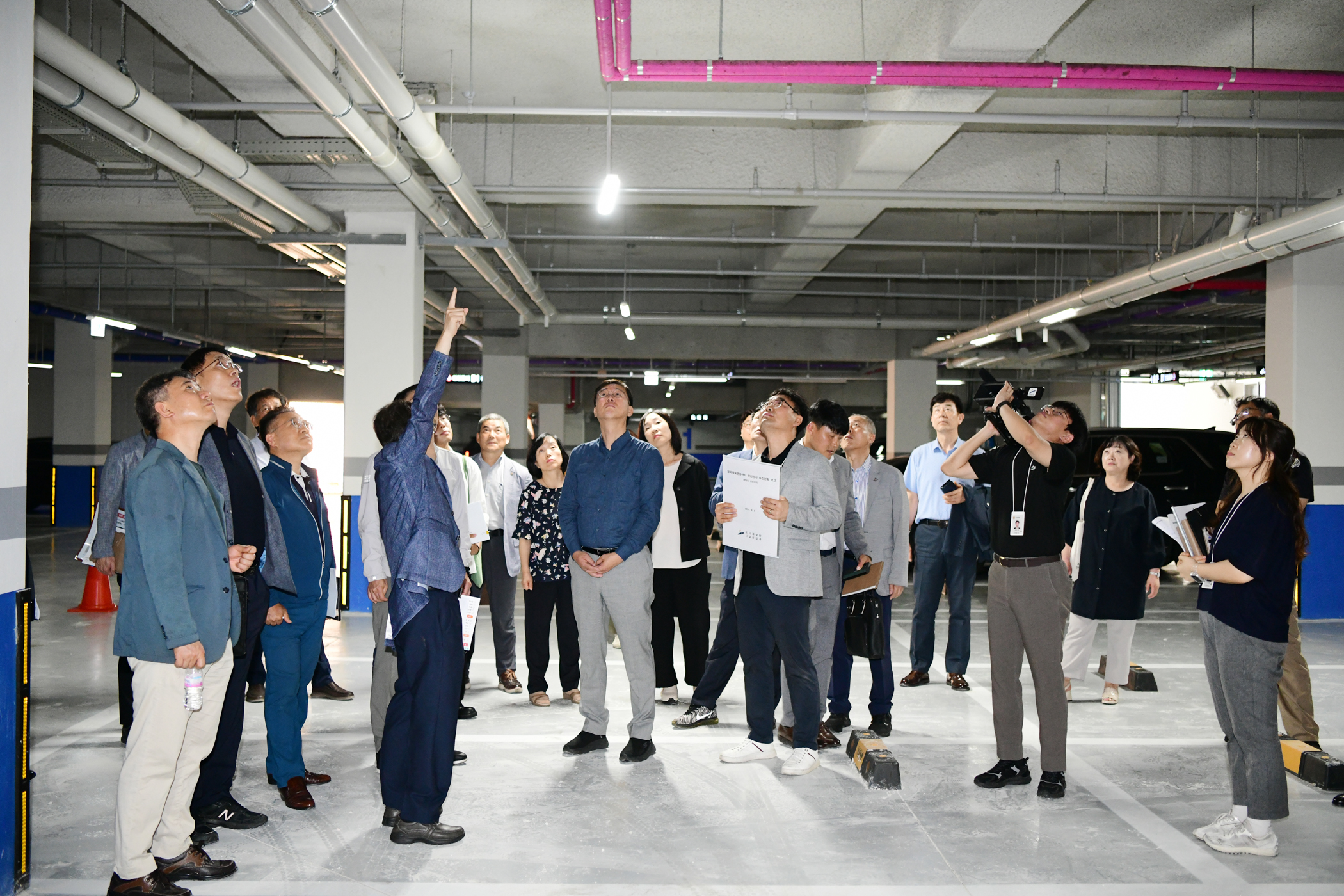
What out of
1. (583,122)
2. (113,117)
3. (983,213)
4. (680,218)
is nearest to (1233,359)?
(983,213)

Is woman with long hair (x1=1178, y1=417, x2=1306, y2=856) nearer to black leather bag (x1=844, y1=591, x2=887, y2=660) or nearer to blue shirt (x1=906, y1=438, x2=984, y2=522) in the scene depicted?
black leather bag (x1=844, y1=591, x2=887, y2=660)

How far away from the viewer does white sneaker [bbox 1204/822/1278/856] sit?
2.94 m

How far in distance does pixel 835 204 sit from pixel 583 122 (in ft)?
7.18

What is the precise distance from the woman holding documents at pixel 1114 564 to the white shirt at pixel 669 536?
1.93 m

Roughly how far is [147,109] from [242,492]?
2704mm

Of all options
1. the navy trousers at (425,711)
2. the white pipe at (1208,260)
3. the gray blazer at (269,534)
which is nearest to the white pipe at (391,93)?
the gray blazer at (269,534)

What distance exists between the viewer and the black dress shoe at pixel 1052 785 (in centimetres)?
341

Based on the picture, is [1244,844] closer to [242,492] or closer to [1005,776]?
[1005,776]

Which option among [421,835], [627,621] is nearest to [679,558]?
[627,621]

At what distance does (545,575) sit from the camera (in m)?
4.59

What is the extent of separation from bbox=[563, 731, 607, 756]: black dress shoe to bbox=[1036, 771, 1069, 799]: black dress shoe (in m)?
1.71

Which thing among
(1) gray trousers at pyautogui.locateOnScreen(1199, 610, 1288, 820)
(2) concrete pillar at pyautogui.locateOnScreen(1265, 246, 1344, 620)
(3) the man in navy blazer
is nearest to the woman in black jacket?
(3) the man in navy blazer

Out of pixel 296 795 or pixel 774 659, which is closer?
pixel 296 795

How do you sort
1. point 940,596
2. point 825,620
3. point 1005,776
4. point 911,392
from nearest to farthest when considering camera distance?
point 1005,776
point 825,620
point 940,596
point 911,392
